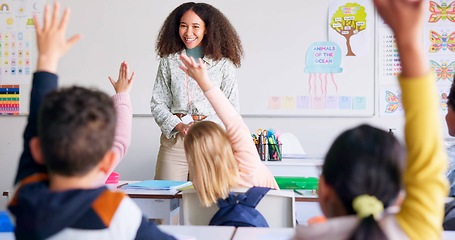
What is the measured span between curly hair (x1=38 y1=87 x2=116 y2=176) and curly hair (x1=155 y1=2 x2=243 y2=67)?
99.5 inches

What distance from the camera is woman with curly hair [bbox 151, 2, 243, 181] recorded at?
11.8 feet

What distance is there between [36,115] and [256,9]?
3.90 meters

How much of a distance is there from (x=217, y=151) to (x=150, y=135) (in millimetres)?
2868

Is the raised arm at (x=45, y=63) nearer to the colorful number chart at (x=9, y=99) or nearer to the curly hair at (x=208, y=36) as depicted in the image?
the curly hair at (x=208, y=36)

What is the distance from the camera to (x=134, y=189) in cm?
294

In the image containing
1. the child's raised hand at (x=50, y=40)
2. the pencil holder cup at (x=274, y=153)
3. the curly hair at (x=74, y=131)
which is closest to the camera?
the curly hair at (x=74, y=131)

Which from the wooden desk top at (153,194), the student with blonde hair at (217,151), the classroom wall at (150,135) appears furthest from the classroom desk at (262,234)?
the classroom wall at (150,135)

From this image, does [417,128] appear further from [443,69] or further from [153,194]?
[443,69]

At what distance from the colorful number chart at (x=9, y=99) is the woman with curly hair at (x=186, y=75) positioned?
6.99ft

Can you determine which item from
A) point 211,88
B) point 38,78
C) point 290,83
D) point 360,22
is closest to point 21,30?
point 290,83

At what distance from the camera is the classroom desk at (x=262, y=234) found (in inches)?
70.4

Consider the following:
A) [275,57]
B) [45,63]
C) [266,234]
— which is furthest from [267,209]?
A: [275,57]

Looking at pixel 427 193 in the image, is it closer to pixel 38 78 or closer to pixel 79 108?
pixel 79 108

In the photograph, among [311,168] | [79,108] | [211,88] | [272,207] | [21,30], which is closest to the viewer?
[79,108]
